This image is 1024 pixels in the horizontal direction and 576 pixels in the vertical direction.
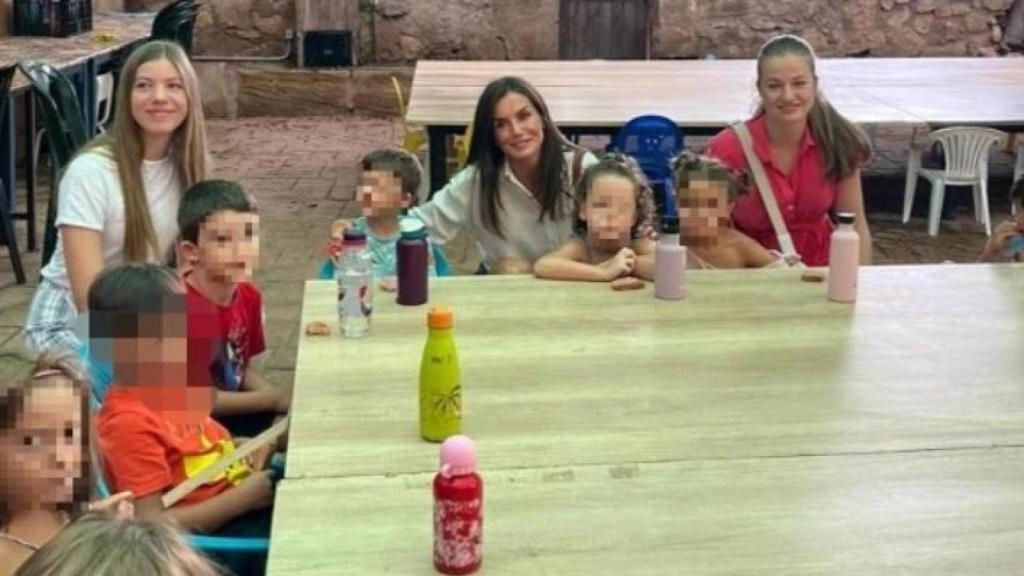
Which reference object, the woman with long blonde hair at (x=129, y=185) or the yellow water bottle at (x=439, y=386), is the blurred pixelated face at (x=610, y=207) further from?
the yellow water bottle at (x=439, y=386)

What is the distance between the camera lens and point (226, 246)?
273 cm

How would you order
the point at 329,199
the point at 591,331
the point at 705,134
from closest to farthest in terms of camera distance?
the point at 591,331 < the point at 705,134 < the point at 329,199

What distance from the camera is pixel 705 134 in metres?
5.66

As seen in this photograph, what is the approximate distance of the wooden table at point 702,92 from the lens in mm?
5637

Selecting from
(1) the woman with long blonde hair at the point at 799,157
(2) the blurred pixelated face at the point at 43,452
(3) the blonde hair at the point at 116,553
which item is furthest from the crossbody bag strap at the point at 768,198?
(3) the blonde hair at the point at 116,553

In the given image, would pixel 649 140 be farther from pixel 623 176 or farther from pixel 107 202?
pixel 107 202

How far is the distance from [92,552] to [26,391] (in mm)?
758

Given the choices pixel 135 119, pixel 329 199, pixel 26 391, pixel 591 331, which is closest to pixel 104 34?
pixel 329 199

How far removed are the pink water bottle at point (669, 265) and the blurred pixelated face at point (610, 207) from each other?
261 millimetres

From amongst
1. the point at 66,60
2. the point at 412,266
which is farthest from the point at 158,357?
the point at 66,60

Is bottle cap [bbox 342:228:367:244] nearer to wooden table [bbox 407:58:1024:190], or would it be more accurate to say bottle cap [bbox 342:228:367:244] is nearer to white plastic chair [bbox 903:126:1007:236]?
wooden table [bbox 407:58:1024:190]

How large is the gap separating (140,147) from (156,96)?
0.40ft

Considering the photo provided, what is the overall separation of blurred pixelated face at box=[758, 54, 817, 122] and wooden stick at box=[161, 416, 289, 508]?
178 centimetres

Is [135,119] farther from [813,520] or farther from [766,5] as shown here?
[766,5]
